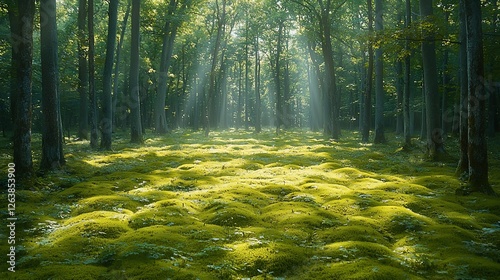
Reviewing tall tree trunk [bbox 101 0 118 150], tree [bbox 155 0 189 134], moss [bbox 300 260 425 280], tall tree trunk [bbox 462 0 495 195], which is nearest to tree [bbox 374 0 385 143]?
tall tree trunk [bbox 462 0 495 195]

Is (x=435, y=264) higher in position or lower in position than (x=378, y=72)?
lower

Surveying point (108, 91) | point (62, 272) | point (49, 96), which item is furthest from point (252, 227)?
point (108, 91)

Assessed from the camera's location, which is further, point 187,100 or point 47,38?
point 187,100

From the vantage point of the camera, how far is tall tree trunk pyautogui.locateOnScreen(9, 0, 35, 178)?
11.8 m

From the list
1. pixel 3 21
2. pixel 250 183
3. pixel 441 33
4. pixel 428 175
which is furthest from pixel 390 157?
pixel 3 21

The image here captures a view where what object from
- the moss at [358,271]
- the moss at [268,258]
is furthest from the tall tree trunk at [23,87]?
the moss at [358,271]

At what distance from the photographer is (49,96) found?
14938 millimetres

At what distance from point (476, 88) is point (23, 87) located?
553 inches

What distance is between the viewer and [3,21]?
33.5 m

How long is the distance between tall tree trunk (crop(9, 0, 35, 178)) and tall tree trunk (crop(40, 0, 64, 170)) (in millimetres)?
2834

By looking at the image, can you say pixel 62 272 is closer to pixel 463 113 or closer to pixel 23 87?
pixel 23 87

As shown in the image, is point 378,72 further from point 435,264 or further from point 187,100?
point 187,100

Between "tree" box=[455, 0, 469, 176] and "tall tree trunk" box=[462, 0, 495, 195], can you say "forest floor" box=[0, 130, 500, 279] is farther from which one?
"tall tree trunk" box=[462, 0, 495, 195]

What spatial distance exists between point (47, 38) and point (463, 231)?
632 inches
